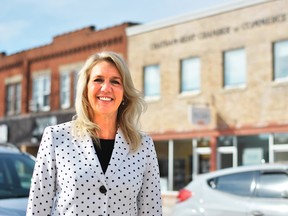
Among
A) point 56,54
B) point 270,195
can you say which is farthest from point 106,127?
point 56,54

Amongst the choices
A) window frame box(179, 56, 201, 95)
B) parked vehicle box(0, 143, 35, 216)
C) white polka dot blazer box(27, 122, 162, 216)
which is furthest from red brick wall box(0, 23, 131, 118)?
white polka dot blazer box(27, 122, 162, 216)

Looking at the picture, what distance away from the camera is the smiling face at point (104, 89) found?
356cm

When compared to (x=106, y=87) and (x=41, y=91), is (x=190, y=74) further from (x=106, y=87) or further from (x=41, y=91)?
(x=106, y=87)

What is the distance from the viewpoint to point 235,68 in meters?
22.8

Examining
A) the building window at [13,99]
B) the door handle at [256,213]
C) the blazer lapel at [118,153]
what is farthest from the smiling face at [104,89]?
the building window at [13,99]

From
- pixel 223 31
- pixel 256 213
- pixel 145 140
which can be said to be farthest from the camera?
pixel 223 31

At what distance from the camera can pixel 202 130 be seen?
23.8 meters

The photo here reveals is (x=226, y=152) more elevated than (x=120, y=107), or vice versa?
(x=120, y=107)

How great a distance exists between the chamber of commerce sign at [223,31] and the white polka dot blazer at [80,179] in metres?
18.6

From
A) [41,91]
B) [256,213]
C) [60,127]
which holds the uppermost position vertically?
[41,91]

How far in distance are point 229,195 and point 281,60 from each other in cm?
1286

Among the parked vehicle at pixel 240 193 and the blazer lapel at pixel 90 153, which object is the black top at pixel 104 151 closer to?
the blazer lapel at pixel 90 153

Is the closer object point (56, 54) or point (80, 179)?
point (80, 179)

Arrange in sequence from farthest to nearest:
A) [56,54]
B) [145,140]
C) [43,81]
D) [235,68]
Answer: [43,81] → [56,54] → [235,68] → [145,140]
